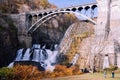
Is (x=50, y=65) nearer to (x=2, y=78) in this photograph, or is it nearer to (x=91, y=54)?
(x=91, y=54)

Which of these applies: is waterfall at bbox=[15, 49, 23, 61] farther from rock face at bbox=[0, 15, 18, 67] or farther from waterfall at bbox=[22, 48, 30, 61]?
waterfall at bbox=[22, 48, 30, 61]

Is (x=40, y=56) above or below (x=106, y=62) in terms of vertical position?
above

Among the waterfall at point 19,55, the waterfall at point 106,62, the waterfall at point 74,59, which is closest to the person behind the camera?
the waterfall at point 106,62

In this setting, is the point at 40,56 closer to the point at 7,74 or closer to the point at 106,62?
the point at 106,62

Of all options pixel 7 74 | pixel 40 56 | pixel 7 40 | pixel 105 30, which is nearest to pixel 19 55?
pixel 7 40

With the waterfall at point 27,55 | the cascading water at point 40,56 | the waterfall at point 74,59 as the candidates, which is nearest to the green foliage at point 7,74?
the waterfall at point 74,59

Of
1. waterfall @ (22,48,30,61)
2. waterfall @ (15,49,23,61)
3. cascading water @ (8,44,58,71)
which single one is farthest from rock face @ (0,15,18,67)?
waterfall @ (22,48,30,61)

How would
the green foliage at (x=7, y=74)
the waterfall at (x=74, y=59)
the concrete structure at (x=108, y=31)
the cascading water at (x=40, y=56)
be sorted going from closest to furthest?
1. the green foliage at (x=7, y=74)
2. the concrete structure at (x=108, y=31)
3. the waterfall at (x=74, y=59)
4. the cascading water at (x=40, y=56)

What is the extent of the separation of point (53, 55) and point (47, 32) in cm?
2776

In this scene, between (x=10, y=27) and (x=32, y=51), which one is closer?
(x=32, y=51)

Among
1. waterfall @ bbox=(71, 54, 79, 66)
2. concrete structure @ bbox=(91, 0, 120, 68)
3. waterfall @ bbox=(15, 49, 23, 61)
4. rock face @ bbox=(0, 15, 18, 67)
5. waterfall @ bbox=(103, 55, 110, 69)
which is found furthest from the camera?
waterfall @ bbox=(15, 49, 23, 61)

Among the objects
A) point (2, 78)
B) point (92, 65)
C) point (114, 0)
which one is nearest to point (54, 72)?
point (92, 65)

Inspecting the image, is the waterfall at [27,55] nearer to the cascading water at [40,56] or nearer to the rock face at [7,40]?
the cascading water at [40,56]

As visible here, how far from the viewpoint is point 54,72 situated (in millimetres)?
67000
